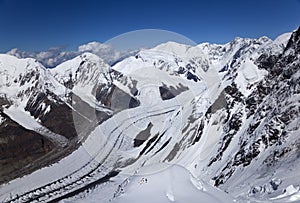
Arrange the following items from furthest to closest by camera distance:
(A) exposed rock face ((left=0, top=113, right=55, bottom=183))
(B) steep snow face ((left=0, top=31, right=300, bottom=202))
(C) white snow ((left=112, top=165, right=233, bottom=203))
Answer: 1. (A) exposed rock face ((left=0, top=113, right=55, bottom=183))
2. (B) steep snow face ((left=0, top=31, right=300, bottom=202))
3. (C) white snow ((left=112, top=165, right=233, bottom=203))

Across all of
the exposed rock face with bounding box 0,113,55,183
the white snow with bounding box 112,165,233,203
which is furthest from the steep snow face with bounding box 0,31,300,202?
the exposed rock face with bounding box 0,113,55,183

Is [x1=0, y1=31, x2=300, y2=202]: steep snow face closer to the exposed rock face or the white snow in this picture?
the white snow

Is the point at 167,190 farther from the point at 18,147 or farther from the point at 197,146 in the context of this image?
the point at 18,147

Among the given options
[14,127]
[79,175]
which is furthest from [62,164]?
[14,127]

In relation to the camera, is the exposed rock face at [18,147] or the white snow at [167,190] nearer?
the white snow at [167,190]

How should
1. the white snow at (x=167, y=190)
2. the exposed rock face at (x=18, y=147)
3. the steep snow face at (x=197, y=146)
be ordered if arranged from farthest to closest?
the exposed rock face at (x=18, y=147) → the steep snow face at (x=197, y=146) → the white snow at (x=167, y=190)

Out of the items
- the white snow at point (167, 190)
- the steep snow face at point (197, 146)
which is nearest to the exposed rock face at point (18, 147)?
the steep snow face at point (197, 146)

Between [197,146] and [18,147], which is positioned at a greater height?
[18,147]

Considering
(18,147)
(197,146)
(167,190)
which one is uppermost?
(18,147)

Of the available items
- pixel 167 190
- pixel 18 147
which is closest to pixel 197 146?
pixel 167 190

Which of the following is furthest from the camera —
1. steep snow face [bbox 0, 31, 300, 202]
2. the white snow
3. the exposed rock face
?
the exposed rock face

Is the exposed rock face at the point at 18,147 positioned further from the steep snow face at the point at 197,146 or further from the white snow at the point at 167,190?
the white snow at the point at 167,190
